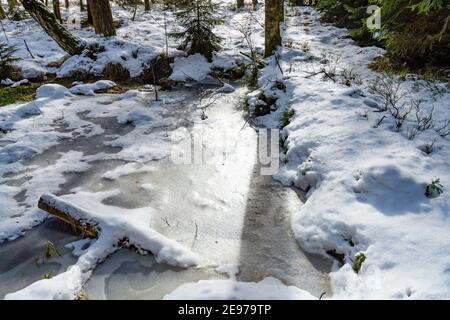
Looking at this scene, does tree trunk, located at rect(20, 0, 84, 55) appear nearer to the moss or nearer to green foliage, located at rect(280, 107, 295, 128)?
the moss

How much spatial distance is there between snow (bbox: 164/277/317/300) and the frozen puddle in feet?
0.58

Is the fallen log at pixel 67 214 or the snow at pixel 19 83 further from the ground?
the snow at pixel 19 83

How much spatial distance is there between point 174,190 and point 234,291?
2289 mm

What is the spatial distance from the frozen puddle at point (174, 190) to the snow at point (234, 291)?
176 mm

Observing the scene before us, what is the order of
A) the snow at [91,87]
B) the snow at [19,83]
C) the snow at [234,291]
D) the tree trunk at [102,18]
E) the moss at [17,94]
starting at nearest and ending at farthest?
the snow at [234,291]
the moss at [17,94]
the snow at [91,87]
the snow at [19,83]
the tree trunk at [102,18]

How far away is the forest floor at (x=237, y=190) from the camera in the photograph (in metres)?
3.51

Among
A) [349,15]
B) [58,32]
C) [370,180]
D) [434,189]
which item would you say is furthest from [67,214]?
[349,15]

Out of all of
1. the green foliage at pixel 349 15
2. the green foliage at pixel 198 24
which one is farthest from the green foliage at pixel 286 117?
the green foliage at pixel 349 15

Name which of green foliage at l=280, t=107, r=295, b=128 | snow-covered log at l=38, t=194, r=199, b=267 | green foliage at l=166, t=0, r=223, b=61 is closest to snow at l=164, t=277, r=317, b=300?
snow-covered log at l=38, t=194, r=199, b=267

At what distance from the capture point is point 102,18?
37.6 ft

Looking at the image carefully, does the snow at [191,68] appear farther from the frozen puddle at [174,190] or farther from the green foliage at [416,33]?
the green foliage at [416,33]
